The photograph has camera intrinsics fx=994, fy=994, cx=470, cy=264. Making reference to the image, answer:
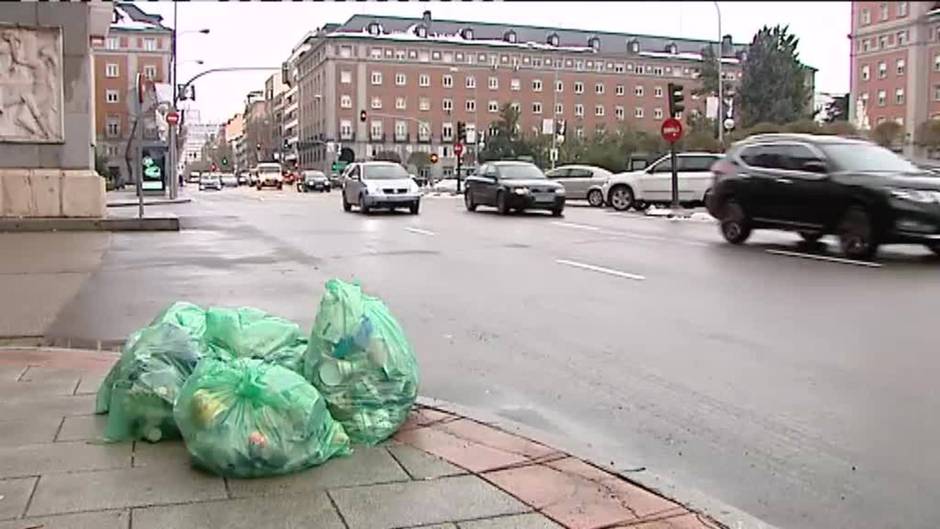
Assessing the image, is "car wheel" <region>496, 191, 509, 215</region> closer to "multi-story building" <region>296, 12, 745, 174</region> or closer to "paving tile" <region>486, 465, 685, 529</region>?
"paving tile" <region>486, 465, 685, 529</region>

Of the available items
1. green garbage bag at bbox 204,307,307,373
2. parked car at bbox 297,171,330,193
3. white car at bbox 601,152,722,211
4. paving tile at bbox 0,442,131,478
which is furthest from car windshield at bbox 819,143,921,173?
parked car at bbox 297,171,330,193

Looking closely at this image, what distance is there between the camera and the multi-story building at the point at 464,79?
397 ft

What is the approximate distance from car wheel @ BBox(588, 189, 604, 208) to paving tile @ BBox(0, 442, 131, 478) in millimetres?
29295

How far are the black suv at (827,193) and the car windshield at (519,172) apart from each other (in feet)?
31.8

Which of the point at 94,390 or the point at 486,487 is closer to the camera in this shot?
the point at 486,487

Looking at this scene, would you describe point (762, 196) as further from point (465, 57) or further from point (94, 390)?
point (465, 57)

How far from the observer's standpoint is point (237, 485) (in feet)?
14.2

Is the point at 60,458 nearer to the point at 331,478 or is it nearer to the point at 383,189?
the point at 331,478

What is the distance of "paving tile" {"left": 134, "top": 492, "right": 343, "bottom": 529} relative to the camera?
152 inches

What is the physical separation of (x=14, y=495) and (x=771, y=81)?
271 ft

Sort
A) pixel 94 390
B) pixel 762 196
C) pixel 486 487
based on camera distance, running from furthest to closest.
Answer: pixel 762 196, pixel 94 390, pixel 486 487

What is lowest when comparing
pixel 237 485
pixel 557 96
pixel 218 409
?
pixel 237 485

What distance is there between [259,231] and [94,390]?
15.2m

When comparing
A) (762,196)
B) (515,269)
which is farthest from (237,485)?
(762,196)
